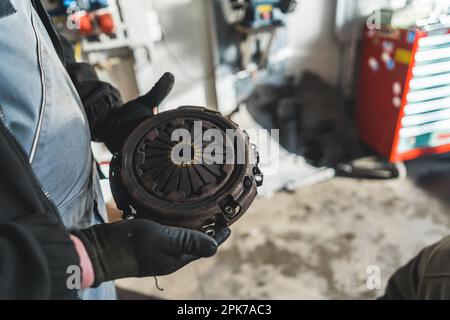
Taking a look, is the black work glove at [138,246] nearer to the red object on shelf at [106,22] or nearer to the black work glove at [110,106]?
the black work glove at [110,106]

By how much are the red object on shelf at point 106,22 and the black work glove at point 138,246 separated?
0.99 m

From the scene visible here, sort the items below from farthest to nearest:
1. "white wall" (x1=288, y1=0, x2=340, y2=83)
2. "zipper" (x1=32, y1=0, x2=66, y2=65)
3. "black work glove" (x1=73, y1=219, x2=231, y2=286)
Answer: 1. "white wall" (x1=288, y1=0, x2=340, y2=83)
2. "zipper" (x1=32, y1=0, x2=66, y2=65)
3. "black work glove" (x1=73, y1=219, x2=231, y2=286)

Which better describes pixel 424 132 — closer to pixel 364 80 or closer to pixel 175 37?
pixel 364 80

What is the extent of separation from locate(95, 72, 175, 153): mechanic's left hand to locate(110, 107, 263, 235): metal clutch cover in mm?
129

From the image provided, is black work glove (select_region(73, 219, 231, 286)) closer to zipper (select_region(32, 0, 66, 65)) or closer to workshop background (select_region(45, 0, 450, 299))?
zipper (select_region(32, 0, 66, 65))

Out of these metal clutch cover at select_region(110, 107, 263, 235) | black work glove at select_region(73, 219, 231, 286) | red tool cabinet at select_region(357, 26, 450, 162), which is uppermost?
metal clutch cover at select_region(110, 107, 263, 235)

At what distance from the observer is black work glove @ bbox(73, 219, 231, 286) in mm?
414

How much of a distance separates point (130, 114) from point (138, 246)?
269 mm

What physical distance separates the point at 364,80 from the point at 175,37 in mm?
1019

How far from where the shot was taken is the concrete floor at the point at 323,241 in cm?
121

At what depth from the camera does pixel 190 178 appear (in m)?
0.43

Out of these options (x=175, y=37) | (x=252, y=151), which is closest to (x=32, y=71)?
(x=252, y=151)

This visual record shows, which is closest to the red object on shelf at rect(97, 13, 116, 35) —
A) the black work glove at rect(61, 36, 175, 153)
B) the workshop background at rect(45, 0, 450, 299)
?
the workshop background at rect(45, 0, 450, 299)

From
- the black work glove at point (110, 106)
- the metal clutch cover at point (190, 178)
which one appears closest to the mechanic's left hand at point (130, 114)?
the black work glove at point (110, 106)
